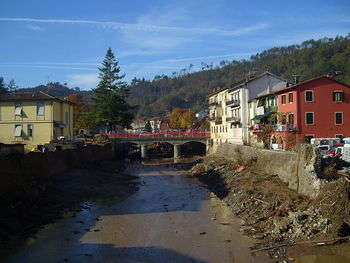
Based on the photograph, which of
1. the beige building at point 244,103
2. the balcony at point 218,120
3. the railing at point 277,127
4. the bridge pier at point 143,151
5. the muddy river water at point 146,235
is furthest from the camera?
the bridge pier at point 143,151

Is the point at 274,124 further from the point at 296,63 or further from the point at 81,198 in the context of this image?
the point at 296,63

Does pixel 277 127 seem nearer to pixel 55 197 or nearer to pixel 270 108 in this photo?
pixel 270 108

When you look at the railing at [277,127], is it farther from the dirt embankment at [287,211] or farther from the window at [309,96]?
the dirt embankment at [287,211]

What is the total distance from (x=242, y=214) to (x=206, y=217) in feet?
7.96

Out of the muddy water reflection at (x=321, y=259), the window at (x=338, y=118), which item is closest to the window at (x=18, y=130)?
the window at (x=338, y=118)

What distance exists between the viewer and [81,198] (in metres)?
36.9

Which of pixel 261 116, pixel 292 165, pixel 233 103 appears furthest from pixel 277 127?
pixel 292 165

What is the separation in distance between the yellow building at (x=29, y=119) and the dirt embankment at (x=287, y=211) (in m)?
31.0

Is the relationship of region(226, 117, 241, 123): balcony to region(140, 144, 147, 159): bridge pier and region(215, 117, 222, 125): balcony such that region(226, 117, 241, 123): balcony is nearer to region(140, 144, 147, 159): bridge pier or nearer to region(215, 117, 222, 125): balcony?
region(215, 117, 222, 125): balcony

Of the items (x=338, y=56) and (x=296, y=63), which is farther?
(x=296, y=63)

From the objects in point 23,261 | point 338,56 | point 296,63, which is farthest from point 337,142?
point 296,63

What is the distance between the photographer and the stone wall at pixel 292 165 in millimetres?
27281

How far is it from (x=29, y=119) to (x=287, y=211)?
139ft

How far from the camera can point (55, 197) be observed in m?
34.2
